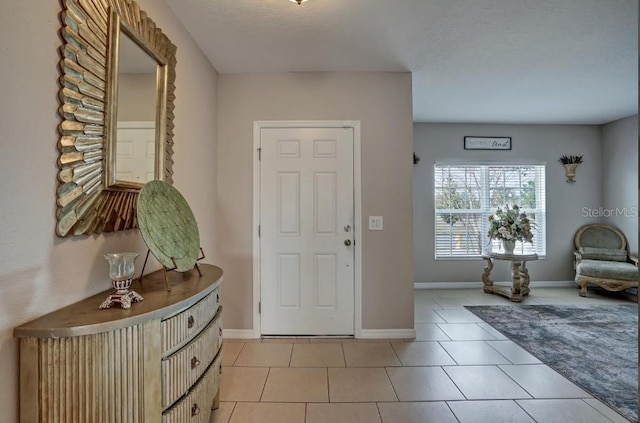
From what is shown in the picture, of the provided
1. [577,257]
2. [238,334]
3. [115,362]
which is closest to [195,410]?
[115,362]

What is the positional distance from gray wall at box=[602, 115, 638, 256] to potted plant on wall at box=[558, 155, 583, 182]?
17.7 inches

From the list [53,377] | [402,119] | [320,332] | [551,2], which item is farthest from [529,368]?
[53,377]

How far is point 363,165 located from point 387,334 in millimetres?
1647

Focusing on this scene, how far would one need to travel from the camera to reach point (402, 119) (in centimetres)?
307

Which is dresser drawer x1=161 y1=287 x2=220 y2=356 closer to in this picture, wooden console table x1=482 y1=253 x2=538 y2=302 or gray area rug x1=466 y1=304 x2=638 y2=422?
gray area rug x1=466 y1=304 x2=638 y2=422

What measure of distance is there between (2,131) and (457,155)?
521cm

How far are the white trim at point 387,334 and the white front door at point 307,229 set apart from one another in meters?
0.14

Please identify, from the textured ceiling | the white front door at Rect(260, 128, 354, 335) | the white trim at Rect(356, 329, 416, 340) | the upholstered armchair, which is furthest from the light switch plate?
the upholstered armchair

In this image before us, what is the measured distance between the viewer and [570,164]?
503 cm

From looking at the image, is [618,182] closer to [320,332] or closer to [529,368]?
[529,368]

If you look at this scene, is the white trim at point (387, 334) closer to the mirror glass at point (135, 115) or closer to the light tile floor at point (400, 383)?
the light tile floor at point (400, 383)

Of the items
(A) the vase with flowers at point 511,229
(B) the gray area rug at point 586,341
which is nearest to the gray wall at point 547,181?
(A) the vase with flowers at point 511,229

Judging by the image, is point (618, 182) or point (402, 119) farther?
point (618, 182)

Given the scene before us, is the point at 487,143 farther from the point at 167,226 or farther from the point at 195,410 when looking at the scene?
the point at 195,410
